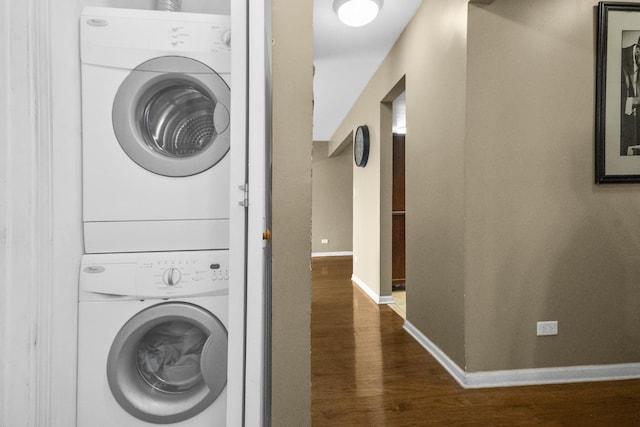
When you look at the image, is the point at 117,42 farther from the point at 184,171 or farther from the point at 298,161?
the point at 298,161

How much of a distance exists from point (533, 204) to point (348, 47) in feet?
7.10

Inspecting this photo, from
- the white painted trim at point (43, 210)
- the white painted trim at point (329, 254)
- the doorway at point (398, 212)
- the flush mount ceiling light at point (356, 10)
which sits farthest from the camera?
the white painted trim at point (329, 254)

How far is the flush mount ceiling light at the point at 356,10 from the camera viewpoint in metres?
2.26

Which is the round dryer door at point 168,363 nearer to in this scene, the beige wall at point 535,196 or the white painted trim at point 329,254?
the beige wall at point 535,196

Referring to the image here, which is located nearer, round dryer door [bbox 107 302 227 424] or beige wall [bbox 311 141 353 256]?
round dryer door [bbox 107 302 227 424]

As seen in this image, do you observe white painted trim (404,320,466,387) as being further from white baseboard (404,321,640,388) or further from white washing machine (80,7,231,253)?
white washing machine (80,7,231,253)

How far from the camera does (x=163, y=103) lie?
4.58 feet

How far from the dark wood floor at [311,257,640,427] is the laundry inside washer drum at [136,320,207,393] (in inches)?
26.3

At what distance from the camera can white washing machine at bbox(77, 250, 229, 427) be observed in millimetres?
Answer: 1220

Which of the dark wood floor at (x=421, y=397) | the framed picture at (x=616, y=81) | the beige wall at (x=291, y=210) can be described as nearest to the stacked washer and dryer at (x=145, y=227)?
the beige wall at (x=291, y=210)

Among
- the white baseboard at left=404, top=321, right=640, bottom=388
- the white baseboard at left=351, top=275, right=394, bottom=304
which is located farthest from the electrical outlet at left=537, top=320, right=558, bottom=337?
the white baseboard at left=351, top=275, right=394, bottom=304

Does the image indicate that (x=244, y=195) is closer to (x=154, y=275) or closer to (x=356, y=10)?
(x=154, y=275)

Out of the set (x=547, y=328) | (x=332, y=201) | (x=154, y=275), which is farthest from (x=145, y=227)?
(x=332, y=201)

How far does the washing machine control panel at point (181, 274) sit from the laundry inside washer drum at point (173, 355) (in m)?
0.16
